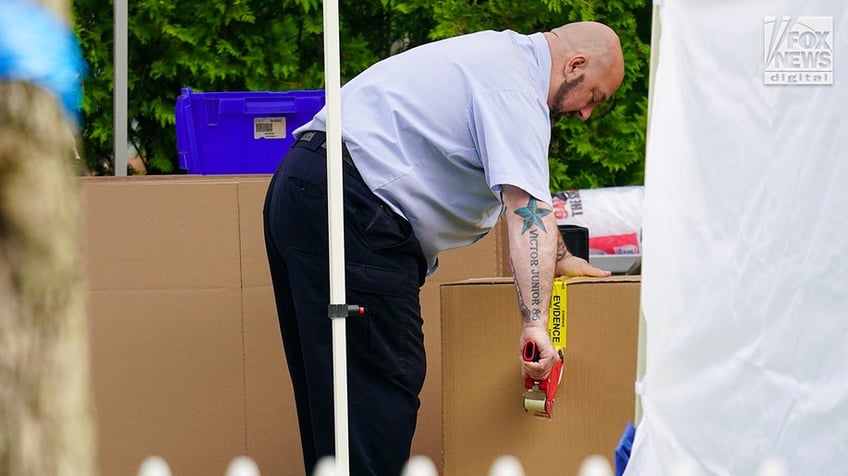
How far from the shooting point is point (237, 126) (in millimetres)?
3836

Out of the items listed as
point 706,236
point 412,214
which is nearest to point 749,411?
point 706,236

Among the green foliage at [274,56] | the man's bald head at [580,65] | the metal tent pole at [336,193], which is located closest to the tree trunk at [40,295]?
the metal tent pole at [336,193]

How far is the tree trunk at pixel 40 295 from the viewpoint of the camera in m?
1.10

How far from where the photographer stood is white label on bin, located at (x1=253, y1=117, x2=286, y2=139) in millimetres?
3844

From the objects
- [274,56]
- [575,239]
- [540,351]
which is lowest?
[540,351]

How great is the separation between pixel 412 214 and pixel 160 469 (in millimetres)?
1156

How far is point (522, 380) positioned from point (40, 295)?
196cm

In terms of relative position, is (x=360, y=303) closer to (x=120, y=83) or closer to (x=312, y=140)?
(x=312, y=140)

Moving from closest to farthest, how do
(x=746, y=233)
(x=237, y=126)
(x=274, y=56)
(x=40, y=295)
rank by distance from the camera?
(x=40, y=295) < (x=746, y=233) < (x=237, y=126) < (x=274, y=56)

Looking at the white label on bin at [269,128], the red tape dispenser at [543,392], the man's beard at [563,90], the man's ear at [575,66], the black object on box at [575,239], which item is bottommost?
the red tape dispenser at [543,392]

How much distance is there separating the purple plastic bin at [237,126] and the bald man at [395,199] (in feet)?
2.55

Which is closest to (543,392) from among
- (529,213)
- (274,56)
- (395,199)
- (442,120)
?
(529,213)

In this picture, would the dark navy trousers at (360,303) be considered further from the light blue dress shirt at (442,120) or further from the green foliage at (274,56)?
the green foliage at (274,56)

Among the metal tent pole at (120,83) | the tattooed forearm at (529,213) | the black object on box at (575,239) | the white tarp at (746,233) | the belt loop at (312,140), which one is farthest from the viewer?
the metal tent pole at (120,83)
